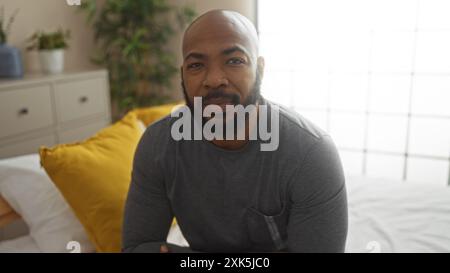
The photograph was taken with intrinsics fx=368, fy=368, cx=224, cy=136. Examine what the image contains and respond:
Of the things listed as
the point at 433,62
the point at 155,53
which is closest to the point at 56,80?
the point at 155,53

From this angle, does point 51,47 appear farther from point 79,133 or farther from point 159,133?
point 159,133

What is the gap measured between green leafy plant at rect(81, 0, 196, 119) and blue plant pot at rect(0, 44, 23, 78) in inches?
9.3

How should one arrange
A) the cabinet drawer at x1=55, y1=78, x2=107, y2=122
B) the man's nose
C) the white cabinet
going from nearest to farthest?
the man's nose, the white cabinet, the cabinet drawer at x1=55, y1=78, x2=107, y2=122

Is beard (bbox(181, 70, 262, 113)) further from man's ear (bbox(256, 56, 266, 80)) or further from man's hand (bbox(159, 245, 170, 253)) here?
man's hand (bbox(159, 245, 170, 253))

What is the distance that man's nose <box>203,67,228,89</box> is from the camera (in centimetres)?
47

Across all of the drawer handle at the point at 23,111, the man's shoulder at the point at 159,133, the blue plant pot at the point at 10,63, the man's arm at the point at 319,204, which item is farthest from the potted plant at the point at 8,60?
the man's arm at the point at 319,204

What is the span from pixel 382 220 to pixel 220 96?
685mm

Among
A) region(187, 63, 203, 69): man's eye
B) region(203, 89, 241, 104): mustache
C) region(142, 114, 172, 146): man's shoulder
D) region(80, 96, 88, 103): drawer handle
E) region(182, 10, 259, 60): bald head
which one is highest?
region(182, 10, 259, 60): bald head

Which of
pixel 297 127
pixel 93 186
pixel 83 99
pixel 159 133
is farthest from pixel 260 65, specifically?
pixel 83 99

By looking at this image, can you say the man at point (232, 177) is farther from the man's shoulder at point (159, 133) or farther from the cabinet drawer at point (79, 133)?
the cabinet drawer at point (79, 133)

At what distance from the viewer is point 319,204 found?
0.58m

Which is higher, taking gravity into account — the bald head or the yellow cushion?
the bald head

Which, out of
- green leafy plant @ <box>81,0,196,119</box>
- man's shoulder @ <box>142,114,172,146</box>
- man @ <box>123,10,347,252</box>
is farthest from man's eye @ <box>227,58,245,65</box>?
man's shoulder @ <box>142,114,172,146</box>

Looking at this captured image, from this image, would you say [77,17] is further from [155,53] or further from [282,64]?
[282,64]
